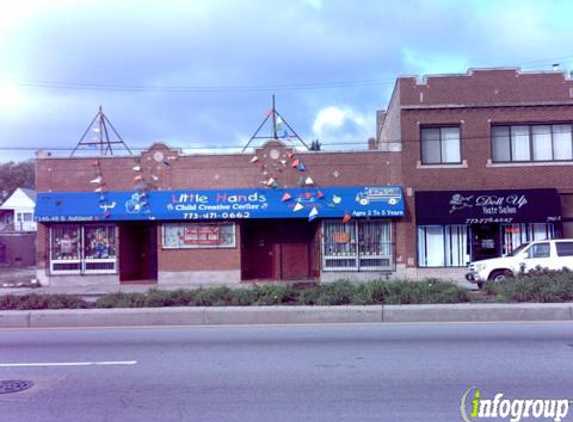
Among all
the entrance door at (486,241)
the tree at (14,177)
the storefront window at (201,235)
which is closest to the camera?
→ the entrance door at (486,241)

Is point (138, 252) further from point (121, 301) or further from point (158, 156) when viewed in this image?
point (121, 301)

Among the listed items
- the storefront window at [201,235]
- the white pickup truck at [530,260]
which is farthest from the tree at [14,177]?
the white pickup truck at [530,260]

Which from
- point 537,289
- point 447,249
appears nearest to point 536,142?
point 447,249

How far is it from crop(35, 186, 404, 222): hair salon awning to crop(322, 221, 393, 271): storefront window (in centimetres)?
75

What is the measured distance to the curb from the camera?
438 inches

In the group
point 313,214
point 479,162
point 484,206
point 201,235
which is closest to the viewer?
point 484,206

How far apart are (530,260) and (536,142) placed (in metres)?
7.74

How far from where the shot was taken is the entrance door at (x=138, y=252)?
85.2 feet

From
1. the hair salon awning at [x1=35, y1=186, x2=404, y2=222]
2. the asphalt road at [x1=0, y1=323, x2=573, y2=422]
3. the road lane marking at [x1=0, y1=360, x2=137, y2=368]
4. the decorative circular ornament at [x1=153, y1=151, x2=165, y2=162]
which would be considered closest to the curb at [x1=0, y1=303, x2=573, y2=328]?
the asphalt road at [x1=0, y1=323, x2=573, y2=422]

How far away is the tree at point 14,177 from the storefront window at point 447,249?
218 ft

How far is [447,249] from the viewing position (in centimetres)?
2488

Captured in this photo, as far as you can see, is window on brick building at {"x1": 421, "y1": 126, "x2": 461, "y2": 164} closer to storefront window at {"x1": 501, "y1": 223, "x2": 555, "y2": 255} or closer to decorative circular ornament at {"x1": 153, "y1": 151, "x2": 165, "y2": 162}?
storefront window at {"x1": 501, "y1": 223, "x2": 555, "y2": 255}

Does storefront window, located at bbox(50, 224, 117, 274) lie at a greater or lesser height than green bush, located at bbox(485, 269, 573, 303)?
greater

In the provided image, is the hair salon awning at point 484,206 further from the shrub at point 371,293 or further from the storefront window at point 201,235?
Answer: the shrub at point 371,293
